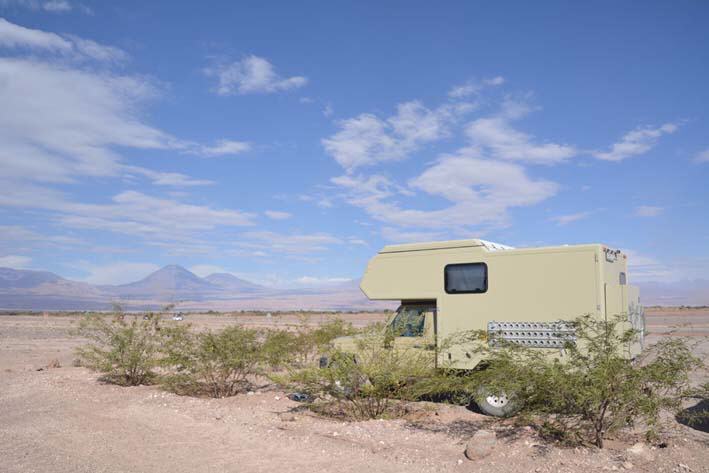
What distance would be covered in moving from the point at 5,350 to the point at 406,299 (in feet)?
70.2

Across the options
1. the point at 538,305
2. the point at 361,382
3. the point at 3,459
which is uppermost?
the point at 538,305

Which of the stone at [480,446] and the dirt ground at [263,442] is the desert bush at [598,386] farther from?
the stone at [480,446]

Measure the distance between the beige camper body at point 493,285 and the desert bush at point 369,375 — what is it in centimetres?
61

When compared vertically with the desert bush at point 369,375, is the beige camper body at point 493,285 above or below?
above

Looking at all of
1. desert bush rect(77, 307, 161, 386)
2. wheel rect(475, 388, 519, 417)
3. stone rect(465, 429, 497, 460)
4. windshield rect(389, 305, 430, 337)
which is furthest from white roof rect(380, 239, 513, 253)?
desert bush rect(77, 307, 161, 386)

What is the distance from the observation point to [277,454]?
25.7ft

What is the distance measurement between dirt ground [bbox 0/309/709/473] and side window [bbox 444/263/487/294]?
208cm

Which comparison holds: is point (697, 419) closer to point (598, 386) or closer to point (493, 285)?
point (598, 386)

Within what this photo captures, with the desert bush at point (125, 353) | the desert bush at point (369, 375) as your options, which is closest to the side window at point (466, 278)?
the desert bush at point (369, 375)

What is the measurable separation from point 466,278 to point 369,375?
7.93 feet

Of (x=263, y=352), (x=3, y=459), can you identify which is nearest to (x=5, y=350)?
(x=263, y=352)

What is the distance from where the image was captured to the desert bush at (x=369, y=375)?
30.8ft

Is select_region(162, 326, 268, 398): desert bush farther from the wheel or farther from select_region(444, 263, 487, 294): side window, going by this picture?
the wheel

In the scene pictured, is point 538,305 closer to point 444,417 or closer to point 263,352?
point 444,417
